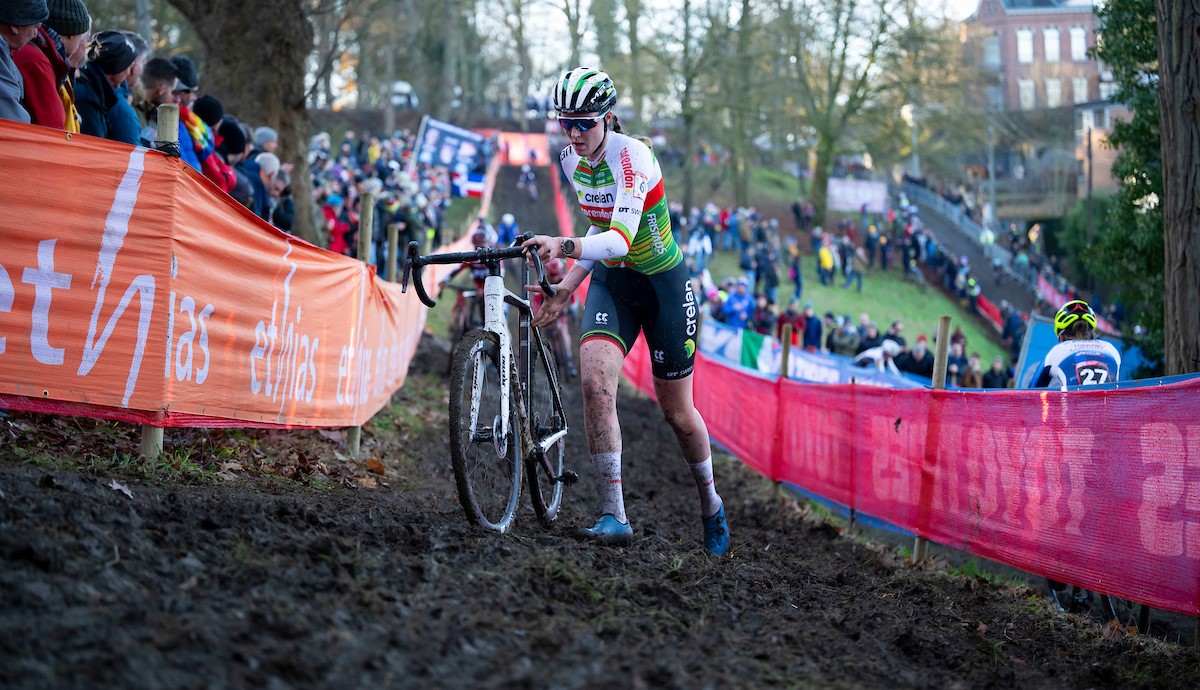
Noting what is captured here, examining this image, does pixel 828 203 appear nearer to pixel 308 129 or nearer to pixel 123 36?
pixel 308 129

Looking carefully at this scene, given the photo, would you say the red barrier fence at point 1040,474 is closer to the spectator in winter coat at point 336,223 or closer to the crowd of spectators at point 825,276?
the spectator in winter coat at point 336,223

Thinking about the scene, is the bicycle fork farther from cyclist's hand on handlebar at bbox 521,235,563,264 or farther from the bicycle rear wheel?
cyclist's hand on handlebar at bbox 521,235,563,264

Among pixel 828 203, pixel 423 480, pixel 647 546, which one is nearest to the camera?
pixel 647 546

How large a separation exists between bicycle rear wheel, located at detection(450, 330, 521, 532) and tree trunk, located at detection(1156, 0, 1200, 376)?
5.35 m

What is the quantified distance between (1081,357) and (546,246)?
194 inches

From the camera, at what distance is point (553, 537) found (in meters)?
5.23

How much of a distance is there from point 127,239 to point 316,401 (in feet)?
7.35

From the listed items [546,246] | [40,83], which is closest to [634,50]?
[40,83]

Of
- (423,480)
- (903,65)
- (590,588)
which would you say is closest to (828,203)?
(903,65)

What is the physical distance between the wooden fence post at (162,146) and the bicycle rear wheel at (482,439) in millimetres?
1588

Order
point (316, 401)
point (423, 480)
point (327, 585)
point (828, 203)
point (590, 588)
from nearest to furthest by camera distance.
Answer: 1. point (327, 585)
2. point (590, 588)
3. point (316, 401)
4. point (423, 480)
5. point (828, 203)

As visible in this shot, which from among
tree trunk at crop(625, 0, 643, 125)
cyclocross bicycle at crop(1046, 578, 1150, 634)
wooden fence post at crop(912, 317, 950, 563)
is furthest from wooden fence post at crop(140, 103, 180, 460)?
tree trunk at crop(625, 0, 643, 125)

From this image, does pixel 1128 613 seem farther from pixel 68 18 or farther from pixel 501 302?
pixel 68 18

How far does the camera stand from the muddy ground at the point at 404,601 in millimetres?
3051
